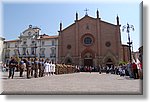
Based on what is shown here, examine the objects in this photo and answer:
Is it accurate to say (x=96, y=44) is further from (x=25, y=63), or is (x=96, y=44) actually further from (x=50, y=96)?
(x=50, y=96)

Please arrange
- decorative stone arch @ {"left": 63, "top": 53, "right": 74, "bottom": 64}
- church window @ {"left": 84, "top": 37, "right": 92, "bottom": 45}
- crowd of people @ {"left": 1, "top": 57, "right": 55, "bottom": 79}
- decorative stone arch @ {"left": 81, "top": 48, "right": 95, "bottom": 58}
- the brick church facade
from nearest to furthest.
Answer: crowd of people @ {"left": 1, "top": 57, "right": 55, "bottom": 79}
the brick church facade
decorative stone arch @ {"left": 81, "top": 48, "right": 95, "bottom": 58}
decorative stone arch @ {"left": 63, "top": 53, "right": 74, "bottom": 64}
church window @ {"left": 84, "top": 37, "right": 92, "bottom": 45}

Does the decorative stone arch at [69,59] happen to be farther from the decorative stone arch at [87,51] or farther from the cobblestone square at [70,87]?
the cobblestone square at [70,87]

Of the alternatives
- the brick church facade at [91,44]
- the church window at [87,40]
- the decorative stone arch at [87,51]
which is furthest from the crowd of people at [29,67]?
the church window at [87,40]

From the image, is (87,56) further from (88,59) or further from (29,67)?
(29,67)

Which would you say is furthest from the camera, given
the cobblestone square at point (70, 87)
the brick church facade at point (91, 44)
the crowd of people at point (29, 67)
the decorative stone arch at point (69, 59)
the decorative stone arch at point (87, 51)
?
the decorative stone arch at point (69, 59)

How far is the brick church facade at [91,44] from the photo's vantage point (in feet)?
102

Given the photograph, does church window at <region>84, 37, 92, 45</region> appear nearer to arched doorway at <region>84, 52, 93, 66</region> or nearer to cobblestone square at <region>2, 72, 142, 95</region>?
arched doorway at <region>84, 52, 93, 66</region>

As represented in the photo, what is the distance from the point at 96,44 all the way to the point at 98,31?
1.72m

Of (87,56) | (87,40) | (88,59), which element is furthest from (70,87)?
(87,40)

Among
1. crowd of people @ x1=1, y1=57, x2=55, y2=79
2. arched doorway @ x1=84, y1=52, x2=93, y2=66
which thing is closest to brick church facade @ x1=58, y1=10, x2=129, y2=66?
arched doorway @ x1=84, y1=52, x2=93, y2=66

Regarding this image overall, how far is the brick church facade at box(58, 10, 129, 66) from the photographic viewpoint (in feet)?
102

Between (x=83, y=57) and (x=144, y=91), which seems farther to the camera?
(x=83, y=57)

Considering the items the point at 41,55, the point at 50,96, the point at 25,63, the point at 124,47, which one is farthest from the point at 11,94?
the point at 41,55

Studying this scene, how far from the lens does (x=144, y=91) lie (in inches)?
204
